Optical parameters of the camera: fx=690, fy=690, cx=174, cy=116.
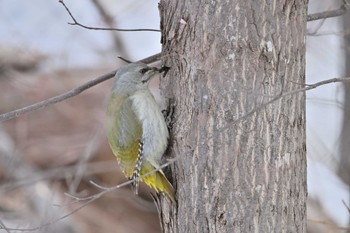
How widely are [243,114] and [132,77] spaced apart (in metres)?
1.03

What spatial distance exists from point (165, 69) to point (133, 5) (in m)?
4.93

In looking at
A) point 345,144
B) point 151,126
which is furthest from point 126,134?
point 345,144

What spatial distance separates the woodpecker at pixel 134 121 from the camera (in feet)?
13.3

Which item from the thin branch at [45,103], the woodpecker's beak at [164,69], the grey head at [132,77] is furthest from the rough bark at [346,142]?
the woodpecker's beak at [164,69]

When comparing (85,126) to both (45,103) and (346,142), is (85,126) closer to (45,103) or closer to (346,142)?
(346,142)

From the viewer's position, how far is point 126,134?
4.19 metres

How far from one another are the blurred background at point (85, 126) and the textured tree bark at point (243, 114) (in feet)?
10.2

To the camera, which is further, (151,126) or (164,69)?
(151,126)

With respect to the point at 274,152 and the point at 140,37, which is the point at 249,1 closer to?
the point at 274,152

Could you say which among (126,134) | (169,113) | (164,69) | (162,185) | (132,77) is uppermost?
(164,69)

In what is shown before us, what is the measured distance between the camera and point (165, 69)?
12.3 ft

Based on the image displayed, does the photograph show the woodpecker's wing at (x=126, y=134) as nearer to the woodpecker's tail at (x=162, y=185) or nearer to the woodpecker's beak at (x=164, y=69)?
the woodpecker's tail at (x=162, y=185)

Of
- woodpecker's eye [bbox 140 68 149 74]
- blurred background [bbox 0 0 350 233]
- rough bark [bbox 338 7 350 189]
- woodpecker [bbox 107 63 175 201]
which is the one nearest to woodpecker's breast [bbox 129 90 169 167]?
woodpecker [bbox 107 63 175 201]

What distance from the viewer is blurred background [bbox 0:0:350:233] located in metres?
6.99
